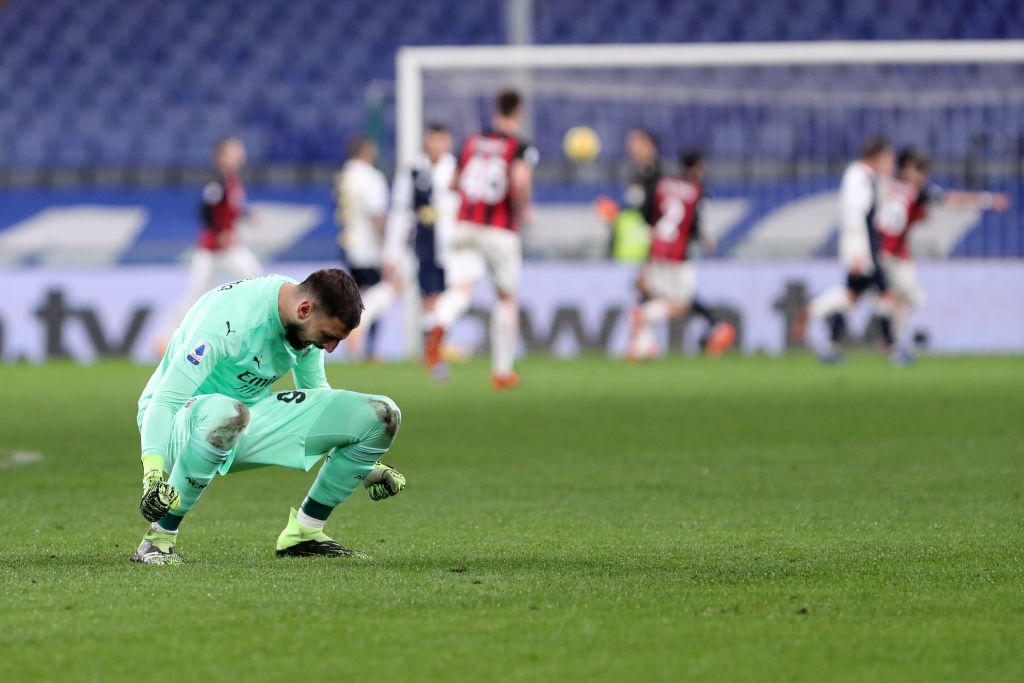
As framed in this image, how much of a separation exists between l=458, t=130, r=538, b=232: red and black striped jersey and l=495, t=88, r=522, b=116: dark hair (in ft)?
1.08

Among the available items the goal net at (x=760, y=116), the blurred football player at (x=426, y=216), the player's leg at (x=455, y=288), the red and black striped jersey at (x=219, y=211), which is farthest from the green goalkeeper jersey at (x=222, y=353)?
the goal net at (x=760, y=116)

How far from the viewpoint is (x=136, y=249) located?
19.3 m

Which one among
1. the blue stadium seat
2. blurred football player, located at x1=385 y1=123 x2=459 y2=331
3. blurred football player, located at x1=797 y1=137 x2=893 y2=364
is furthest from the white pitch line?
the blue stadium seat

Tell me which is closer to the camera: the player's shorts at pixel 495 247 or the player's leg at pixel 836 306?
the player's shorts at pixel 495 247

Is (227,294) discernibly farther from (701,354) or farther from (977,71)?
(977,71)

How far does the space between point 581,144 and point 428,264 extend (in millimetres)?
4865

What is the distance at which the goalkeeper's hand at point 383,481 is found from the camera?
5391 millimetres

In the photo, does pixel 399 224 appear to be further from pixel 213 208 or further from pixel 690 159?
pixel 690 159

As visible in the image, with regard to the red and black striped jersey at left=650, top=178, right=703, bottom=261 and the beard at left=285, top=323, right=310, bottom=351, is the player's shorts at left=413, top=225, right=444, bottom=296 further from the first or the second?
the beard at left=285, top=323, right=310, bottom=351

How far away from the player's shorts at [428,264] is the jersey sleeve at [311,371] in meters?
11.4

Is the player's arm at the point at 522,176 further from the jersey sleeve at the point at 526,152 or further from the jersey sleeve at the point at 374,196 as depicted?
the jersey sleeve at the point at 374,196

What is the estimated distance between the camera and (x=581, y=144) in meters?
21.2

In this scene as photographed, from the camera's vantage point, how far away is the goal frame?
18.3 metres

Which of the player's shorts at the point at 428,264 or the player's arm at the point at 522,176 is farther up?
the player's arm at the point at 522,176
